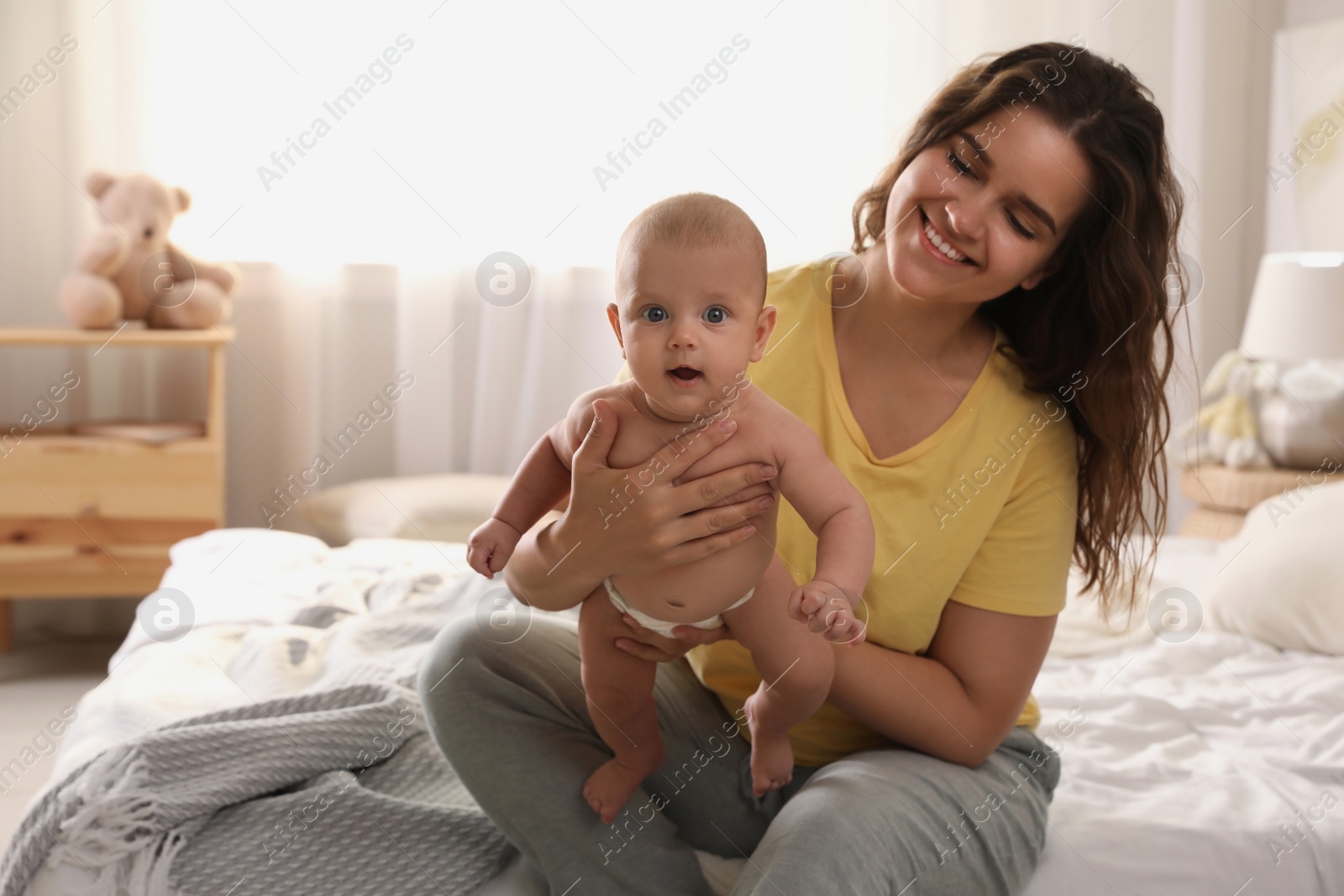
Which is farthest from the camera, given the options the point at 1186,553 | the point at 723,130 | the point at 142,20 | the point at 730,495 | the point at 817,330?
the point at 723,130

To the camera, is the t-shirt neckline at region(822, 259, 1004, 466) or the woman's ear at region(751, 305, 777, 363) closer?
the woman's ear at region(751, 305, 777, 363)

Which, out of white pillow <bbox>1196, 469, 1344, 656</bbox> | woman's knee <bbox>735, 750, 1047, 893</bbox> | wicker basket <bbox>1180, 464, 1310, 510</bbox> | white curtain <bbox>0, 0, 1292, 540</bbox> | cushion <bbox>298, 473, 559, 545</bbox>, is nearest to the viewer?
woman's knee <bbox>735, 750, 1047, 893</bbox>

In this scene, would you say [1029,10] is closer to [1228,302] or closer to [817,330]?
[1228,302]

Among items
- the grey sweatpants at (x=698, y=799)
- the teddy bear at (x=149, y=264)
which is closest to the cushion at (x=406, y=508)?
the teddy bear at (x=149, y=264)

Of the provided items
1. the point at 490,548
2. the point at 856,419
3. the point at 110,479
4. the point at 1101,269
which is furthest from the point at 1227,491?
the point at 110,479

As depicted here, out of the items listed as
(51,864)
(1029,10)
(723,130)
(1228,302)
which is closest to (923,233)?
(51,864)

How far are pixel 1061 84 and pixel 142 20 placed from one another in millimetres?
2531

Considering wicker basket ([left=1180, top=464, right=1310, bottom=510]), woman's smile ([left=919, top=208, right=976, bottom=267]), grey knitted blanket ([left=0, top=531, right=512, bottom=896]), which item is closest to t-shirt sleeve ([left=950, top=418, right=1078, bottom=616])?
woman's smile ([left=919, top=208, right=976, bottom=267])

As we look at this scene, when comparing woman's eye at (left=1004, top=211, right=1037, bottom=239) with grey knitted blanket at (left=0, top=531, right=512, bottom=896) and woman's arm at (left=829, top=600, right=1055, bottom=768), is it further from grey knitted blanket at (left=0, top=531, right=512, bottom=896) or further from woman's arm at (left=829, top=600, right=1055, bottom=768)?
grey knitted blanket at (left=0, top=531, right=512, bottom=896)

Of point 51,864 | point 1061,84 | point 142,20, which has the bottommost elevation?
point 51,864

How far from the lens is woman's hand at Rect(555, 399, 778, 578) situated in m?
0.99

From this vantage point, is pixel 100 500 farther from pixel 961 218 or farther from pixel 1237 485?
pixel 1237 485

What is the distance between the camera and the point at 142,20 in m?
2.84

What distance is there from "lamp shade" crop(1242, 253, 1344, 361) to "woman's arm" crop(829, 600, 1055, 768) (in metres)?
1.69
